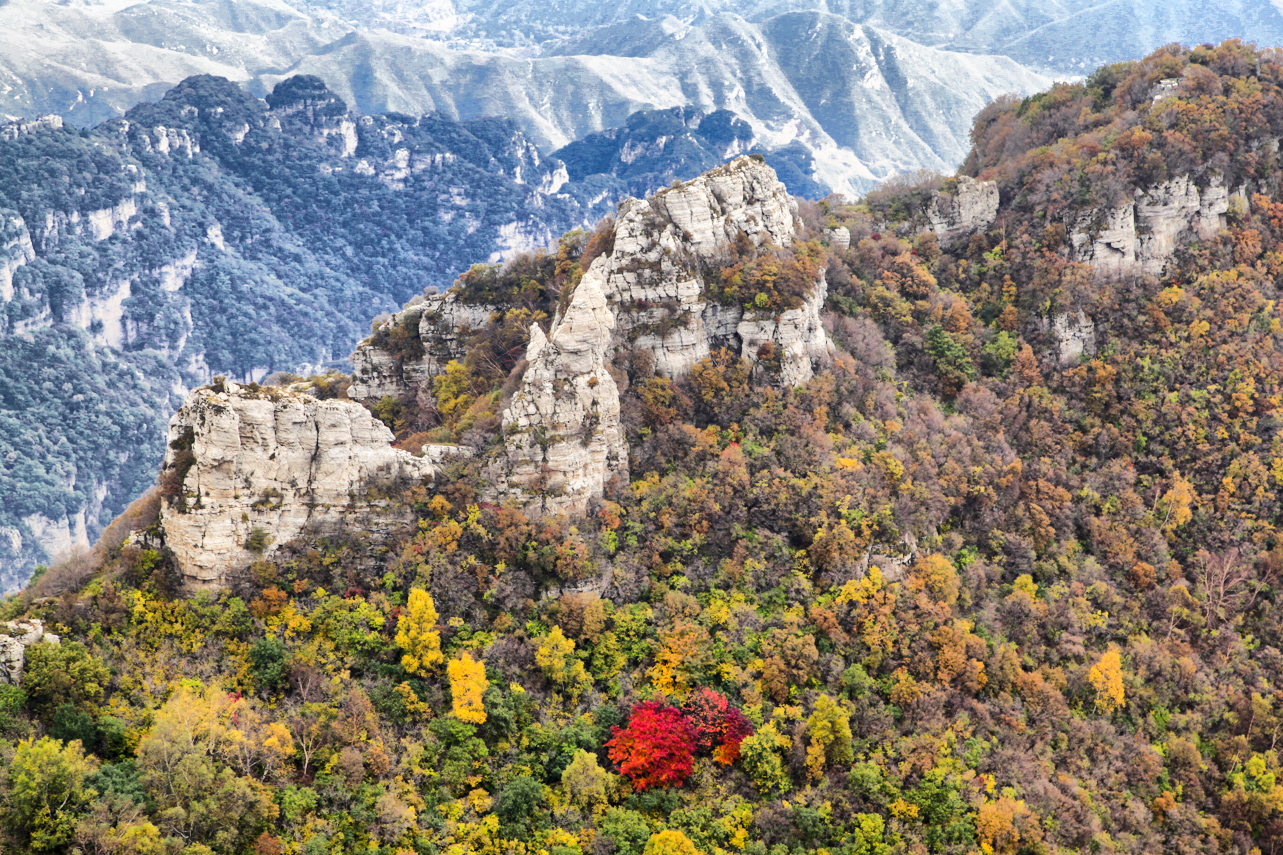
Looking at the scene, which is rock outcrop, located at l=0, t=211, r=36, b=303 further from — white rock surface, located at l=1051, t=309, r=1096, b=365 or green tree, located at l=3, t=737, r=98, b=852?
white rock surface, located at l=1051, t=309, r=1096, b=365

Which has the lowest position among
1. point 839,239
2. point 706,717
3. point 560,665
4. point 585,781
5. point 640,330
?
point 585,781

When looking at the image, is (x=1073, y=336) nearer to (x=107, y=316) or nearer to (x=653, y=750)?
(x=653, y=750)

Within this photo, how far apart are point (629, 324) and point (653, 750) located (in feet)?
85.6

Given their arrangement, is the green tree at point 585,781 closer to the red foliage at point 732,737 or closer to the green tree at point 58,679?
the red foliage at point 732,737

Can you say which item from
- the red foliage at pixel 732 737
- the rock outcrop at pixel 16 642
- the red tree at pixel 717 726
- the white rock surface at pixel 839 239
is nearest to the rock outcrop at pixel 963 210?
the white rock surface at pixel 839 239

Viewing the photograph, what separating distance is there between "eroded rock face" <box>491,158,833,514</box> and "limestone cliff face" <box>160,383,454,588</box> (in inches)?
292

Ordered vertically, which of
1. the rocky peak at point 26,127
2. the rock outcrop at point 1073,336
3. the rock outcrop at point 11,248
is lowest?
the rock outcrop at point 1073,336

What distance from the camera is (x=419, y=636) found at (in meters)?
42.4

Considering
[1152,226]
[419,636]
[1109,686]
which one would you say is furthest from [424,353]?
[1152,226]

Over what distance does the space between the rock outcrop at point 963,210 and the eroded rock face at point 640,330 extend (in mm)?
14354

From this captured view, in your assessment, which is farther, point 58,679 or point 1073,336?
point 1073,336

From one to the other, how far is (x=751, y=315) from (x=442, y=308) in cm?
2451

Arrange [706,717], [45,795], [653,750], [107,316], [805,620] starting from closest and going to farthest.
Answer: [45,795] < [653,750] < [706,717] < [805,620] < [107,316]

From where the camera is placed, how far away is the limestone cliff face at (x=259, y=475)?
1662 inches
